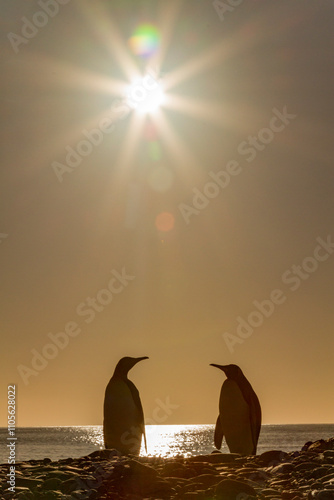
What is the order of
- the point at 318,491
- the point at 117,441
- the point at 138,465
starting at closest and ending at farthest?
the point at 318,491
the point at 138,465
the point at 117,441

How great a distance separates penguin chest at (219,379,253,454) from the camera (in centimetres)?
1352

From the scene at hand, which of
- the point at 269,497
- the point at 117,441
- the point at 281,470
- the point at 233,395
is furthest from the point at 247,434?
the point at 269,497

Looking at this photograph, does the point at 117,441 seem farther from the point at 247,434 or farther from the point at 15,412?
the point at 15,412

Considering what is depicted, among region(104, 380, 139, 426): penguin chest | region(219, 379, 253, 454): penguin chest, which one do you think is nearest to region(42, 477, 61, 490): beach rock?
region(104, 380, 139, 426): penguin chest

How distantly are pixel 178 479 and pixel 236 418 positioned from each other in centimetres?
536

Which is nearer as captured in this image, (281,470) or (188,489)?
(188,489)

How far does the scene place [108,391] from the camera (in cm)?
1290

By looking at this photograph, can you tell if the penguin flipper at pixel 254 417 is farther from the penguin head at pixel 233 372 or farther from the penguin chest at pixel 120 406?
the penguin chest at pixel 120 406

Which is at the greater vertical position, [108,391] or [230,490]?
[108,391]

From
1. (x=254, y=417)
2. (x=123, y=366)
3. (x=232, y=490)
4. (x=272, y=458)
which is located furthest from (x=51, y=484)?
(x=254, y=417)

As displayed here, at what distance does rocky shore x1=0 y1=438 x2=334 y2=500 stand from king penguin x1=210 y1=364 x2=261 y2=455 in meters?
3.37

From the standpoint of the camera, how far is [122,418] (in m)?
12.7

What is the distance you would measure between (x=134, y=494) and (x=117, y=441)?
5.13 m

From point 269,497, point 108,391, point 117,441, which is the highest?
point 108,391
